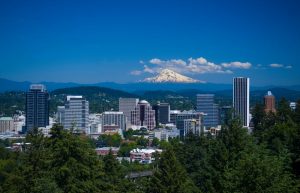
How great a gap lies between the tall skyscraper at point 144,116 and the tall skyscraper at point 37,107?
18.5 m

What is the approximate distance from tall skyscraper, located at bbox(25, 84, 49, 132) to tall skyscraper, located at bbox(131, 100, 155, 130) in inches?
727

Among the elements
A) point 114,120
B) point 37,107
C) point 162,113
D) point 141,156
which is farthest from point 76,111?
point 141,156

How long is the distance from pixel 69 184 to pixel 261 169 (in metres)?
4.25

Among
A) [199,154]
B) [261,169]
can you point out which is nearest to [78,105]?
[199,154]

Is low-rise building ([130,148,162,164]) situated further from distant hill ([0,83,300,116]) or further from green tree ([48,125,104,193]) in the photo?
distant hill ([0,83,300,116])

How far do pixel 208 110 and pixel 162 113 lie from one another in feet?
30.9

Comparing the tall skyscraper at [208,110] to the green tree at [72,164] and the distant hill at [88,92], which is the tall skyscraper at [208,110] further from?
the green tree at [72,164]

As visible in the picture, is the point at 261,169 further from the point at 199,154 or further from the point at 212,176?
the point at 199,154

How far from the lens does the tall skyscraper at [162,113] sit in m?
98.1

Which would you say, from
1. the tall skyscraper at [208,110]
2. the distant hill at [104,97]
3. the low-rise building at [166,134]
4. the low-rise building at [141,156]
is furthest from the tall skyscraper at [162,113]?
the low-rise building at [141,156]

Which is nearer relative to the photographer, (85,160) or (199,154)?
(85,160)

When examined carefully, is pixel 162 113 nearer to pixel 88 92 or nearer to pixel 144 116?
pixel 144 116

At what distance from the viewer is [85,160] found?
36.7 feet

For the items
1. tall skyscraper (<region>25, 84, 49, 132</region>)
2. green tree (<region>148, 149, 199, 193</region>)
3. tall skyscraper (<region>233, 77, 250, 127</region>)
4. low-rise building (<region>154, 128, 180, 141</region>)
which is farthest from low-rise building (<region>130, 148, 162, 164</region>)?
tall skyscraper (<region>233, 77, 250, 127</region>)
